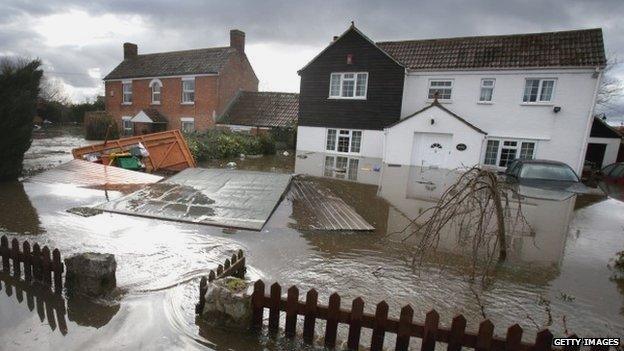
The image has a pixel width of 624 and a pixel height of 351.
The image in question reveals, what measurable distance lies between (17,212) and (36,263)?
444 centimetres

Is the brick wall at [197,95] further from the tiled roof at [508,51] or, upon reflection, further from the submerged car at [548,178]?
the submerged car at [548,178]

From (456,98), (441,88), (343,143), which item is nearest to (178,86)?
(343,143)

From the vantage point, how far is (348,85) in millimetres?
22031

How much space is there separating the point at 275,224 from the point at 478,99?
54.0 feet

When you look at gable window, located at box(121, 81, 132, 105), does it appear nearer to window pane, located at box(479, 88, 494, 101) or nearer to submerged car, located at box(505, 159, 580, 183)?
window pane, located at box(479, 88, 494, 101)

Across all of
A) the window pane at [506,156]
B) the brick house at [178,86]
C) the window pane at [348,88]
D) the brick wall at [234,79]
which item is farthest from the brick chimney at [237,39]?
the window pane at [506,156]

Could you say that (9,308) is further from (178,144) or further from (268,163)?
(268,163)

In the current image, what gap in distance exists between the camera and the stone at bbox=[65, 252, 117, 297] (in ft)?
14.2

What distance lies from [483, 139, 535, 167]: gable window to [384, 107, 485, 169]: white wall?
1676 mm

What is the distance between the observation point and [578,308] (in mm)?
4859

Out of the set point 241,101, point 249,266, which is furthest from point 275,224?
point 241,101

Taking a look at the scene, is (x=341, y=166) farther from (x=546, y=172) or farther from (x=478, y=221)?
(x=478, y=221)

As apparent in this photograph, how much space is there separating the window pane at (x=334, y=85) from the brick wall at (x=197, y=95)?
31.4ft

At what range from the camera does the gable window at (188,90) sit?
90.5 ft
